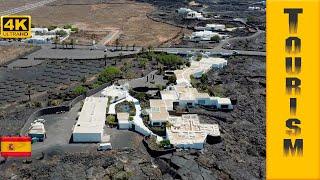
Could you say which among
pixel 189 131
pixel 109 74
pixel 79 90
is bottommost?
pixel 189 131

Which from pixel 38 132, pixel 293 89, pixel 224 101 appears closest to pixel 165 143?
pixel 38 132

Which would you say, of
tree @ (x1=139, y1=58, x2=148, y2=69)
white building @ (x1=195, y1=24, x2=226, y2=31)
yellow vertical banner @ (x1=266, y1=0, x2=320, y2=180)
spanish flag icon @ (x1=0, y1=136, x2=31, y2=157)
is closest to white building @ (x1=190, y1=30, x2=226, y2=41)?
white building @ (x1=195, y1=24, x2=226, y2=31)

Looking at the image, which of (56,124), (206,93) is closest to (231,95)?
(206,93)

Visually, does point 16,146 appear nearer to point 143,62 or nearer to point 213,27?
point 143,62

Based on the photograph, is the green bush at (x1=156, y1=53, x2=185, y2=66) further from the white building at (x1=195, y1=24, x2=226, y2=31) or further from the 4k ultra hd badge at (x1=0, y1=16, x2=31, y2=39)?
the white building at (x1=195, y1=24, x2=226, y2=31)

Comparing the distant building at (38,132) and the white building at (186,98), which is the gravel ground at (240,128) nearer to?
the white building at (186,98)

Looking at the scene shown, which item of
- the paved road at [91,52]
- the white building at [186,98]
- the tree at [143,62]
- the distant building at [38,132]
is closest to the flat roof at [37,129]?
the distant building at [38,132]

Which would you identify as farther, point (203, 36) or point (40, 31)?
point (40, 31)
